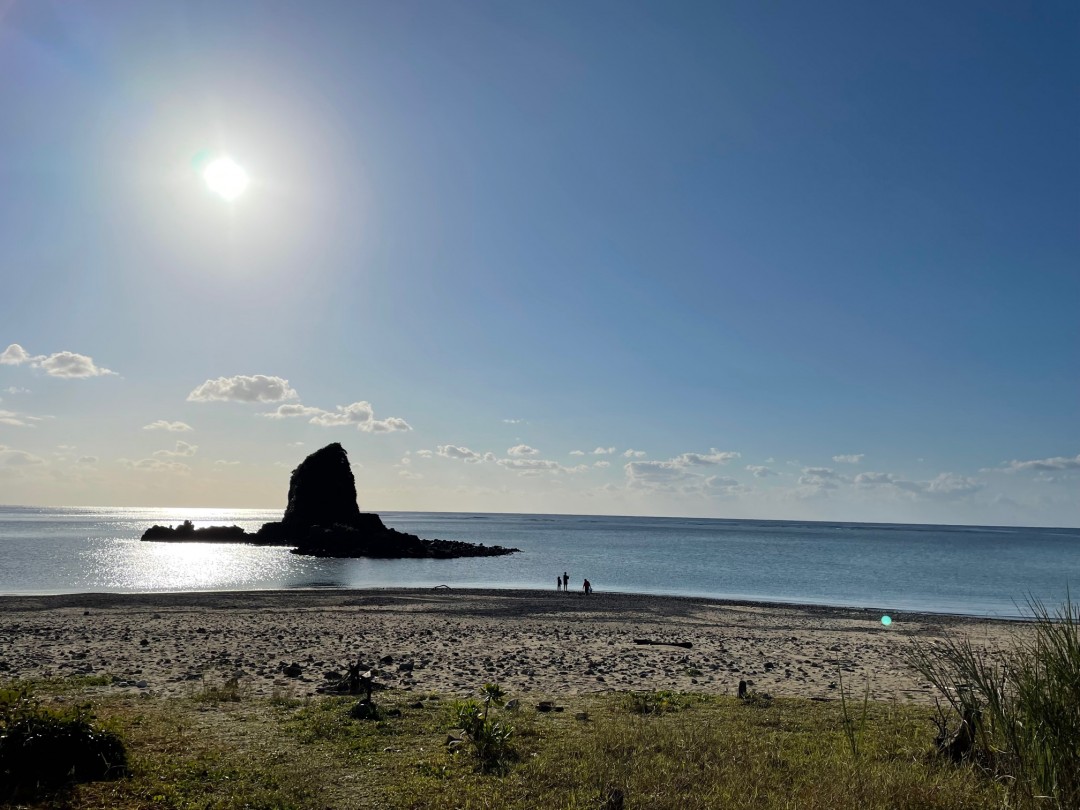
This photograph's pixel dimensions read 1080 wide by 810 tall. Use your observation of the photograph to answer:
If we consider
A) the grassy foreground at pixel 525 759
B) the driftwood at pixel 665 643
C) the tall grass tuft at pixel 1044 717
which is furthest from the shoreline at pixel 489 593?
the tall grass tuft at pixel 1044 717

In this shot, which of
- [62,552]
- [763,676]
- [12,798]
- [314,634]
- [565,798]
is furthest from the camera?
[62,552]

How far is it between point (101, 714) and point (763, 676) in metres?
17.9

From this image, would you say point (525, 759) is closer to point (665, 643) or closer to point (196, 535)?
point (665, 643)

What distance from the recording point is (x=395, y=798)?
910cm

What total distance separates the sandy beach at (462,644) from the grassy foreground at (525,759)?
3.05 metres

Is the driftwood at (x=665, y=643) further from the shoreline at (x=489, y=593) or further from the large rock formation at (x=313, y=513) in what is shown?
the large rock formation at (x=313, y=513)

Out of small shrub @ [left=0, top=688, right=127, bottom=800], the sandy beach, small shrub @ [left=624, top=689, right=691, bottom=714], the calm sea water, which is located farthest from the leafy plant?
the calm sea water

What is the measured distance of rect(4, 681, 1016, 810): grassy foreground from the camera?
8797mm

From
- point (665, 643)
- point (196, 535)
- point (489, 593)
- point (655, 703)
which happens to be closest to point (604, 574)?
point (489, 593)

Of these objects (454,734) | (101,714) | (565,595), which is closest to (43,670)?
(101,714)

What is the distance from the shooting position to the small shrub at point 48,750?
8.42 meters

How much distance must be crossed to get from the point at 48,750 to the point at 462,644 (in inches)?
687

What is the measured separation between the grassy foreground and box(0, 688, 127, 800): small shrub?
13.0 inches

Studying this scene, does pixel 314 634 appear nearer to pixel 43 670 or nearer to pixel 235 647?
pixel 235 647
